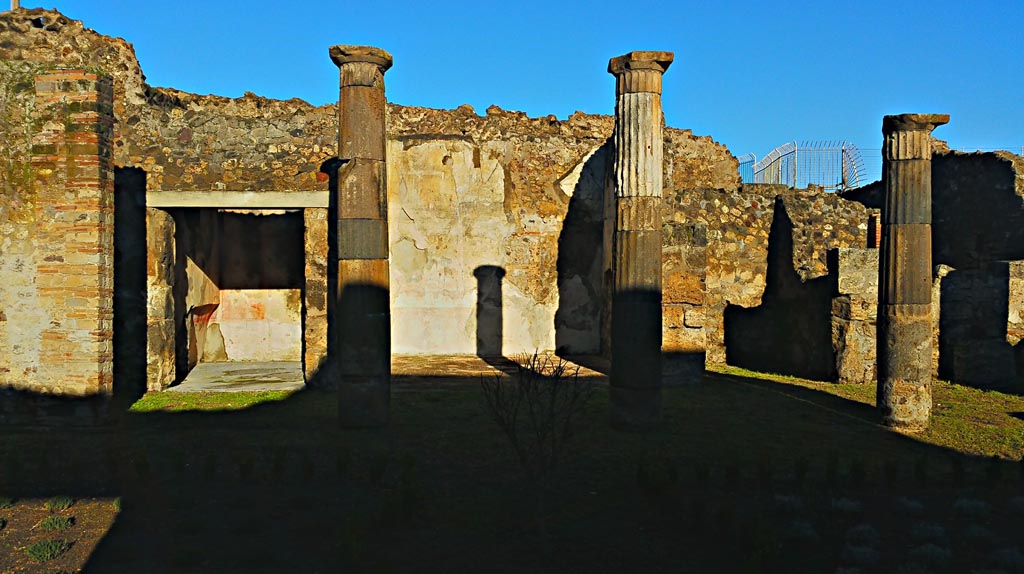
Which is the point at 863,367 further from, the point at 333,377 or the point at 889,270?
the point at 333,377

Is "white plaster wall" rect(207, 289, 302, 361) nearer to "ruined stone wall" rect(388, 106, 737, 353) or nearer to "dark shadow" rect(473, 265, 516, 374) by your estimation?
"ruined stone wall" rect(388, 106, 737, 353)

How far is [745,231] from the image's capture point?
550 inches

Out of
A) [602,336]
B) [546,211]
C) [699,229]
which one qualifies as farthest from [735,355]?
[546,211]

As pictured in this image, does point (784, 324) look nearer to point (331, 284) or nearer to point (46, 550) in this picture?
point (331, 284)

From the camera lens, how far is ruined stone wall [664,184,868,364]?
13.8 metres

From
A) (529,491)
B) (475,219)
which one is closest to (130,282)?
(475,219)

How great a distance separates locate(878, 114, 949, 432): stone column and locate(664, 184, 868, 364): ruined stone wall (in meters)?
4.77

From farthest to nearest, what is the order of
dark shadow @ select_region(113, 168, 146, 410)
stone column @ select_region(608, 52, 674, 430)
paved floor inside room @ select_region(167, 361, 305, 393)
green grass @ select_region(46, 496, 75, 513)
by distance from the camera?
1. paved floor inside room @ select_region(167, 361, 305, 393)
2. dark shadow @ select_region(113, 168, 146, 410)
3. stone column @ select_region(608, 52, 674, 430)
4. green grass @ select_region(46, 496, 75, 513)

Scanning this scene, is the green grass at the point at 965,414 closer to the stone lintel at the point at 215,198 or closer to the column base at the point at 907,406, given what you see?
the column base at the point at 907,406

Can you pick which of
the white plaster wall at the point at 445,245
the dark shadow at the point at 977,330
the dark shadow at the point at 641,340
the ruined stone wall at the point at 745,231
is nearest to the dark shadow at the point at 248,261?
the white plaster wall at the point at 445,245

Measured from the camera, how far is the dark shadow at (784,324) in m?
12.2

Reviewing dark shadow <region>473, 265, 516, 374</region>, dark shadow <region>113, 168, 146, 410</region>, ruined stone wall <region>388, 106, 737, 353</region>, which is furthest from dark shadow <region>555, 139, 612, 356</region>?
dark shadow <region>113, 168, 146, 410</region>

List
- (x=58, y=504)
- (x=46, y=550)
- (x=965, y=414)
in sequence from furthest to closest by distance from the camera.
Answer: (x=965, y=414)
(x=58, y=504)
(x=46, y=550)

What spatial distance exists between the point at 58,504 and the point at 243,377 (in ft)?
19.6
